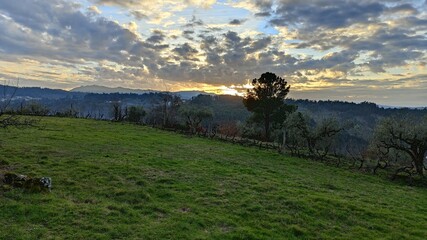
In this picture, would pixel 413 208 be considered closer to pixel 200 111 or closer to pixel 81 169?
pixel 81 169

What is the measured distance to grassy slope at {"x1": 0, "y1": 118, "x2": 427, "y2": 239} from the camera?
1346cm

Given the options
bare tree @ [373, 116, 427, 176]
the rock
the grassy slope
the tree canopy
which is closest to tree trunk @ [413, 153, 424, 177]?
bare tree @ [373, 116, 427, 176]

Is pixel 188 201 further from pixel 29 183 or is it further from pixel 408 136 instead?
pixel 408 136

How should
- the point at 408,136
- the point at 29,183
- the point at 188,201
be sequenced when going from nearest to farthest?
the point at 29,183 → the point at 188,201 → the point at 408,136

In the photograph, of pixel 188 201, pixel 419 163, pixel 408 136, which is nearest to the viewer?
pixel 188 201

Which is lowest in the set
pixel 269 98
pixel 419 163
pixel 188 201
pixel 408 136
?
pixel 188 201

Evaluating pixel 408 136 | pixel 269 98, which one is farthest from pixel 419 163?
pixel 269 98

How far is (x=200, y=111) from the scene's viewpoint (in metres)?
98.0

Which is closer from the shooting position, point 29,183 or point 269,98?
point 29,183

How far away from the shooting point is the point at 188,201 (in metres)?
17.5

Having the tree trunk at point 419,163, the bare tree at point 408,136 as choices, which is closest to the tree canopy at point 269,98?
the bare tree at point 408,136

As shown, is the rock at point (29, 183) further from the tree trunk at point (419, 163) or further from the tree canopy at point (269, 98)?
the tree canopy at point (269, 98)

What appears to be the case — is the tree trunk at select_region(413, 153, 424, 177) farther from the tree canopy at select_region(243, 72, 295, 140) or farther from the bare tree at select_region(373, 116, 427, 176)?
the tree canopy at select_region(243, 72, 295, 140)

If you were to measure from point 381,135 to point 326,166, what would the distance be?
8051 mm
